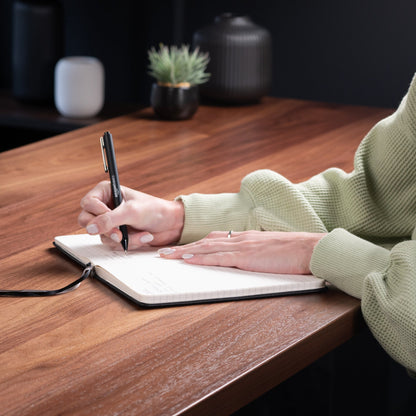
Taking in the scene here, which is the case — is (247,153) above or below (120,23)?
below

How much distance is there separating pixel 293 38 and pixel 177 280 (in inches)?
67.5

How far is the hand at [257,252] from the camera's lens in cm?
98

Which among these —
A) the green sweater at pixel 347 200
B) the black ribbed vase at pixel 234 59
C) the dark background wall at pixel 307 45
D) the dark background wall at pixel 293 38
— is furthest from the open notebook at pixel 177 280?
the dark background wall at pixel 293 38

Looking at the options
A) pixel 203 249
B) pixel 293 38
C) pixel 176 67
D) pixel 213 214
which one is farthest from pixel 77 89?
pixel 203 249

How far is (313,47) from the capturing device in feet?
8.02

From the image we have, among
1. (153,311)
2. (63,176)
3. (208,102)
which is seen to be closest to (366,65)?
(208,102)

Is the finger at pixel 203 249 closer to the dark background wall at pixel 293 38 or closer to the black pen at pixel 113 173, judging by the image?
the black pen at pixel 113 173

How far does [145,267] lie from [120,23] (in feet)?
6.45

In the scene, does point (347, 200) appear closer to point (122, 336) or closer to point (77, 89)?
point (122, 336)

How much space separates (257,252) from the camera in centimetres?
99

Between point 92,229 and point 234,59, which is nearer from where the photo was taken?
point 92,229

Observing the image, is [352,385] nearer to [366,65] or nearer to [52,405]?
[366,65]

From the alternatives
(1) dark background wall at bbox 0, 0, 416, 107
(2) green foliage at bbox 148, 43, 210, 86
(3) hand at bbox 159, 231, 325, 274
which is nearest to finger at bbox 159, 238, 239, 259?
(3) hand at bbox 159, 231, 325, 274

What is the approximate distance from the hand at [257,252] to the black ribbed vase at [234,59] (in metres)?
1.16
